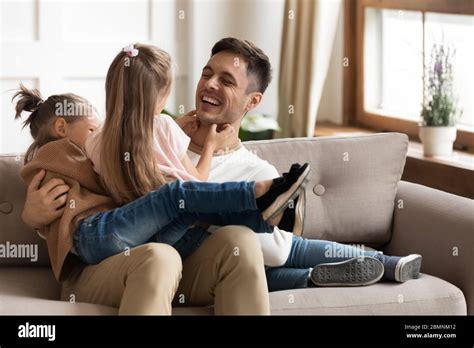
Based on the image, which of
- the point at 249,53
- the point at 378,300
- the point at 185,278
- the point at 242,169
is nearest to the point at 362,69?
the point at 249,53

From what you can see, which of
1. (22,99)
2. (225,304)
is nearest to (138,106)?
(22,99)

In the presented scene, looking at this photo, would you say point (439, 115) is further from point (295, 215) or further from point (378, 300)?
point (295, 215)

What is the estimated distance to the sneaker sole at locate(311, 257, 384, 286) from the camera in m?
2.52

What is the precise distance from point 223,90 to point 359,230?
1.90 feet

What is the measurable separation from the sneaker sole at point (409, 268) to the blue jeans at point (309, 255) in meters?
0.11

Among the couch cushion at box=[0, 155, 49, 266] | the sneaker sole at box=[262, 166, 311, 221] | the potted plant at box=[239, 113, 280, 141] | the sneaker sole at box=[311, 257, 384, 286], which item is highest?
the potted plant at box=[239, 113, 280, 141]

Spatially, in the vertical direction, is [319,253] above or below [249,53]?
below

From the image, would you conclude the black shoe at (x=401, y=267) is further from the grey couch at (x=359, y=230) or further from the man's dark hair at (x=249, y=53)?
the man's dark hair at (x=249, y=53)

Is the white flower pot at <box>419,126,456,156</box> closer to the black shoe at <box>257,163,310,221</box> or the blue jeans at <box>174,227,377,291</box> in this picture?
the blue jeans at <box>174,227,377,291</box>

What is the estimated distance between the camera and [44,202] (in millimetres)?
2424

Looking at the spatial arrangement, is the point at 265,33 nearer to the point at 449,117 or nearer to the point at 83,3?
the point at 83,3

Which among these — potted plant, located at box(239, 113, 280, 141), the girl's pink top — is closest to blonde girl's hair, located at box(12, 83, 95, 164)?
the girl's pink top

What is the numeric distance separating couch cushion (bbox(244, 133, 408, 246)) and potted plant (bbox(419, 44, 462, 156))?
29.9 inches
